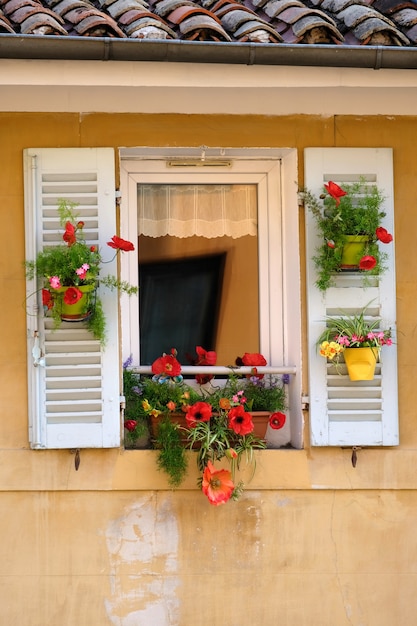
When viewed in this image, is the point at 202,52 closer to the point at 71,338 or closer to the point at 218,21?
the point at 218,21

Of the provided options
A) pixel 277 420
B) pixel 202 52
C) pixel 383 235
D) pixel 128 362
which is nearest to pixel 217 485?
pixel 277 420

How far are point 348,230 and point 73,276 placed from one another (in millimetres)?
1526

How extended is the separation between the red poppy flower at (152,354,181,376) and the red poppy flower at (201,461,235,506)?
1.80ft

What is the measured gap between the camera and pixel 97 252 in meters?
5.78

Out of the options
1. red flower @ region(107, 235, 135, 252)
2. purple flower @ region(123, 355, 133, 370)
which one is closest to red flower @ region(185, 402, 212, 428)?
purple flower @ region(123, 355, 133, 370)

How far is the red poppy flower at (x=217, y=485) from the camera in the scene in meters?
5.58

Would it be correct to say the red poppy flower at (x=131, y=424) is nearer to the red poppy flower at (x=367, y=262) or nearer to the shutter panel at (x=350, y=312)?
the shutter panel at (x=350, y=312)

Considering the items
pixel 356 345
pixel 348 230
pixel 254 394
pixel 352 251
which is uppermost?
pixel 348 230

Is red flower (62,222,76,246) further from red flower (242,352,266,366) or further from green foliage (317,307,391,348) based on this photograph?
green foliage (317,307,391,348)

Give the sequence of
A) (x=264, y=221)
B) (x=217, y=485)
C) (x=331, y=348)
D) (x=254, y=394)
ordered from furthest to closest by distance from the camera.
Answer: (x=264, y=221), (x=254, y=394), (x=331, y=348), (x=217, y=485)

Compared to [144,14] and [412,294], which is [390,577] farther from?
[144,14]

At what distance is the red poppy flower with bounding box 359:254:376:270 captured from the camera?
570cm

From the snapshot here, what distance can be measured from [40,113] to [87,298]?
1.11 metres

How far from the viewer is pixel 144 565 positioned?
577cm
